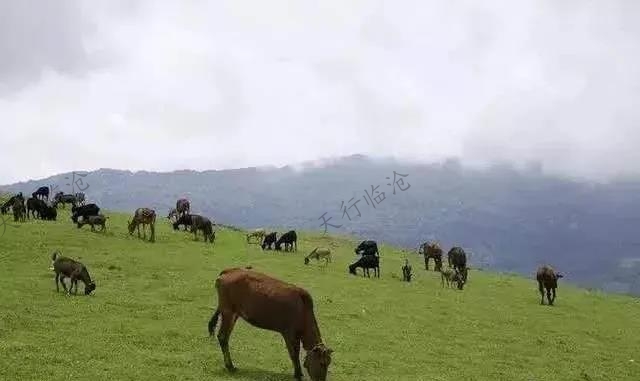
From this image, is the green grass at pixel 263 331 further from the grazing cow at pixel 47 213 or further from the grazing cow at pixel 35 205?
the grazing cow at pixel 35 205

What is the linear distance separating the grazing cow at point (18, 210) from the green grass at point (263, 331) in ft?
8.61

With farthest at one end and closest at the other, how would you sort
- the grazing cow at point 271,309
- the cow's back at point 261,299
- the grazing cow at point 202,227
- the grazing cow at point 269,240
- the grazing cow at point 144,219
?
1. the grazing cow at point 269,240
2. the grazing cow at point 202,227
3. the grazing cow at point 144,219
4. the cow's back at point 261,299
5. the grazing cow at point 271,309

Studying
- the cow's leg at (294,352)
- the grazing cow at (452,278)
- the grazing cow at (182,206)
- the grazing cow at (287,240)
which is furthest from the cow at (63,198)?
the cow's leg at (294,352)

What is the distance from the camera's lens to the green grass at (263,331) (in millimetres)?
21297

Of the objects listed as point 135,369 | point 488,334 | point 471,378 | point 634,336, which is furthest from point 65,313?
point 634,336

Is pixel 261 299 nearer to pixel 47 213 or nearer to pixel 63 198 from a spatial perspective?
pixel 47 213

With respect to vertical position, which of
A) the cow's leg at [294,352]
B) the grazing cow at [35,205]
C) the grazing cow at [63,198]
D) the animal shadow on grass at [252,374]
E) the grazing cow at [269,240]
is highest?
the grazing cow at [63,198]

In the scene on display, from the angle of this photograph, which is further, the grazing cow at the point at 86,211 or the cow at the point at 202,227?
the cow at the point at 202,227

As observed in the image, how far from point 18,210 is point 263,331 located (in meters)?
35.1

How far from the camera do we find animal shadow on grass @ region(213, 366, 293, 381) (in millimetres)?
19438

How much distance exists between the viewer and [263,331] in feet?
89.2

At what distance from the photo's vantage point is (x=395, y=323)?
104 ft

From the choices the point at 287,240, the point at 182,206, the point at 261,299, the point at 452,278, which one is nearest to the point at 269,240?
the point at 287,240

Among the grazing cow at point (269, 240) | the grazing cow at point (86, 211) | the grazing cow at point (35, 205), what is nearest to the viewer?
the grazing cow at point (86, 211)
